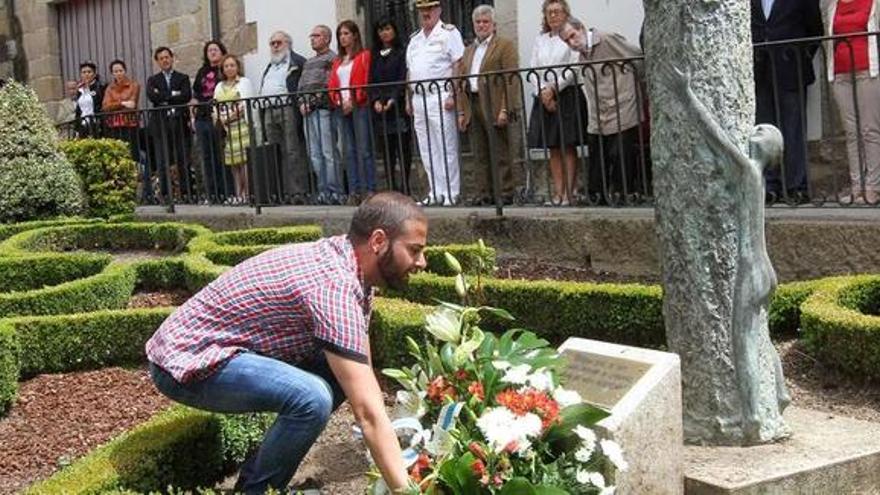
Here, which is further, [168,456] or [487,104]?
[487,104]

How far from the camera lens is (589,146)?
9188 mm

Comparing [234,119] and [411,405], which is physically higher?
[234,119]

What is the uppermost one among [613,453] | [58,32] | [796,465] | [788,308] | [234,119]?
[58,32]

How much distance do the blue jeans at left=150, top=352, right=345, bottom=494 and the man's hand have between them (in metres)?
0.45

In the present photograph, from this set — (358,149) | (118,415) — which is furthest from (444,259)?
(358,149)

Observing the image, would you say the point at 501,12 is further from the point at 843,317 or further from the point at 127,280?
A: the point at 843,317

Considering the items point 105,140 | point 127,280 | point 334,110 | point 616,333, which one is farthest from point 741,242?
point 105,140

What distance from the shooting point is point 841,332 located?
5664 mm

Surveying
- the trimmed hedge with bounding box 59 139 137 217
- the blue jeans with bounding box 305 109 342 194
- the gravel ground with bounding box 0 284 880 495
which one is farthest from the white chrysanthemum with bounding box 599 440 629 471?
the trimmed hedge with bounding box 59 139 137 217

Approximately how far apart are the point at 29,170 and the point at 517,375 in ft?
30.0

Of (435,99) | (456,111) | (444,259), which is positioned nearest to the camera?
(444,259)

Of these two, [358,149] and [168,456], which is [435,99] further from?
[168,456]

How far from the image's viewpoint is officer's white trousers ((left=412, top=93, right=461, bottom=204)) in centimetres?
1003

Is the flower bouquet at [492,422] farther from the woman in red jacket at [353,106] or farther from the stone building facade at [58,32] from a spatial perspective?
the stone building facade at [58,32]
